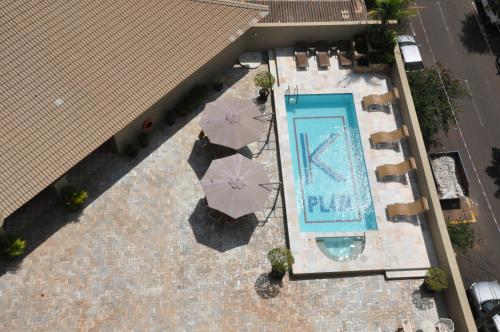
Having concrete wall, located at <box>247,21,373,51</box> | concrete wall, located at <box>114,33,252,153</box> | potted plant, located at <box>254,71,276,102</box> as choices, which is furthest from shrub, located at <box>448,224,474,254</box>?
concrete wall, located at <box>114,33,252,153</box>

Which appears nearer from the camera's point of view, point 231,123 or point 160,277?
point 160,277

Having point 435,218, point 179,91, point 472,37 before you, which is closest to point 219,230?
point 179,91

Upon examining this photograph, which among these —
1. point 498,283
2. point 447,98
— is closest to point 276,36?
point 447,98

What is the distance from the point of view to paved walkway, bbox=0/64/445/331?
26219 mm

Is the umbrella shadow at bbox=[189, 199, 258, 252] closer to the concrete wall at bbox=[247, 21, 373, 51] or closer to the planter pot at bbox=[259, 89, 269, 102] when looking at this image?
the planter pot at bbox=[259, 89, 269, 102]

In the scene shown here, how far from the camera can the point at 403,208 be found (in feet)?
96.9

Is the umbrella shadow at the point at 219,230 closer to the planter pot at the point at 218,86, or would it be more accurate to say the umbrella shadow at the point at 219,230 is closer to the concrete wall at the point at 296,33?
the planter pot at the point at 218,86

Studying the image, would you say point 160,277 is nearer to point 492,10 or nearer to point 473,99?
point 473,99

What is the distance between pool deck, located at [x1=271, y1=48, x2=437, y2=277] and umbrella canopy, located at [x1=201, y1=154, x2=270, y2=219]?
2597mm

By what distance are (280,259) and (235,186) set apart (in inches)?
192

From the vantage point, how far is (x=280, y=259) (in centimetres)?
2691

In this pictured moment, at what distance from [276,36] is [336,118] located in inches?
292

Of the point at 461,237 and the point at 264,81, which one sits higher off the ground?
the point at 264,81

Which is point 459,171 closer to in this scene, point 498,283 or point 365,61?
point 498,283
